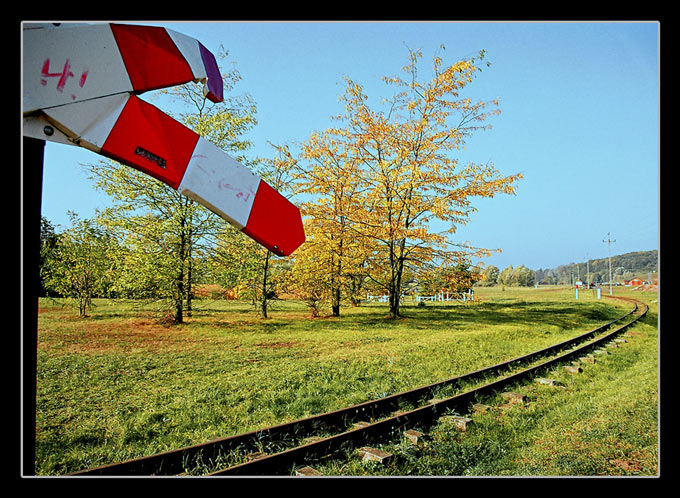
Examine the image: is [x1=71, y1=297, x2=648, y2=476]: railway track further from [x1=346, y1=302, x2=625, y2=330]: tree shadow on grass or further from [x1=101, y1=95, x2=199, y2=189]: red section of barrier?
[x1=346, y1=302, x2=625, y2=330]: tree shadow on grass

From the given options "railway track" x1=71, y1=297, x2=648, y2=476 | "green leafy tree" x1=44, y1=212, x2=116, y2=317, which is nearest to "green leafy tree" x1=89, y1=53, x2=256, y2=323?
"green leafy tree" x1=44, y1=212, x2=116, y2=317

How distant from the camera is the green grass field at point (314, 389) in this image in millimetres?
2916

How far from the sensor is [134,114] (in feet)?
5.23

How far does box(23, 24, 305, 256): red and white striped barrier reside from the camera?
149 centimetres

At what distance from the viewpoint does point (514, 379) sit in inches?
200

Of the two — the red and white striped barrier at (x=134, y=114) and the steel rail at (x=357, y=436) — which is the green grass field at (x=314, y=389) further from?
the red and white striped barrier at (x=134, y=114)

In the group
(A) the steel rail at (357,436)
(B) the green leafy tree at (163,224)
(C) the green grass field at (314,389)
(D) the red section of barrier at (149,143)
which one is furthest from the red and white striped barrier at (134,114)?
(B) the green leafy tree at (163,224)

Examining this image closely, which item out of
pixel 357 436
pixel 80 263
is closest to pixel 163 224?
pixel 80 263

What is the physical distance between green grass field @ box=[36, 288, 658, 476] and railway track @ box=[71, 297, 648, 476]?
23 cm

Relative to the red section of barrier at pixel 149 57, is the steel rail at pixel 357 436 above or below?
below

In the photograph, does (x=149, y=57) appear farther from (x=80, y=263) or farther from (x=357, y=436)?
(x=80, y=263)

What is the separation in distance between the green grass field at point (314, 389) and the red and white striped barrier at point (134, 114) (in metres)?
2.04

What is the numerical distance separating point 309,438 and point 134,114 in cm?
273
